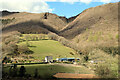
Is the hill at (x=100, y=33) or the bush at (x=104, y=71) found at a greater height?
the hill at (x=100, y=33)

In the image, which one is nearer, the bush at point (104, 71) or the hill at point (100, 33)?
the bush at point (104, 71)

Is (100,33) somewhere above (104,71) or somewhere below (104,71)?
above

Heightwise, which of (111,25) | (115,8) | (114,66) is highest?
(115,8)

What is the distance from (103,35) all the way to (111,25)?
16.9 metres

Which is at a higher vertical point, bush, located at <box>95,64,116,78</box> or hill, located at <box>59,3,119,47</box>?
hill, located at <box>59,3,119,47</box>

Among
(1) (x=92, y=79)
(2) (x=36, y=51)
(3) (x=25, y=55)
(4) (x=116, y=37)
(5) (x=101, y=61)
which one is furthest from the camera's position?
(4) (x=116, y=37)

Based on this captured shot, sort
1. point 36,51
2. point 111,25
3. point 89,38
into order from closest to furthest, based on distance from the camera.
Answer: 1. point 36,51
2. point 89,38
3. point 111,25

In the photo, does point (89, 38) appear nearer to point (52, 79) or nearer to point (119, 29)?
point (119, 29)

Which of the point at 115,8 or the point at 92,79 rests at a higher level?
the point at 115,8

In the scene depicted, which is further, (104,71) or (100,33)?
(100,33)

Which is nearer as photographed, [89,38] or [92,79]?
[92,79]

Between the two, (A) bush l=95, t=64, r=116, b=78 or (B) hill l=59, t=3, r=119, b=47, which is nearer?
(A) bush l=95, t=64, r=116, b=78

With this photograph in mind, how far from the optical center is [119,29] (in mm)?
120125

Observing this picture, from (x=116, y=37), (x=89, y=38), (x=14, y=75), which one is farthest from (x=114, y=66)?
(x=89, y=38)
